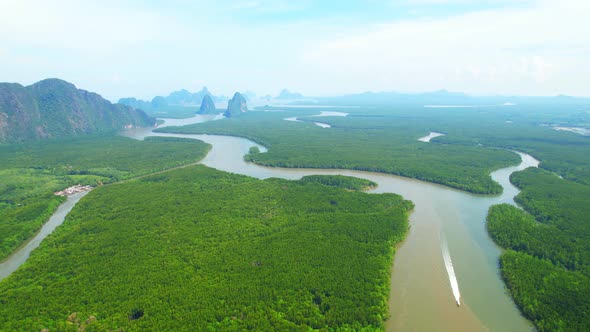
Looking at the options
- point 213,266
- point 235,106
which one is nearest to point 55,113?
point 235,106

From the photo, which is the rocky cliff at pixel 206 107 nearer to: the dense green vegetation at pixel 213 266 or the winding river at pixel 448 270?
the dense green vegetation at pixel 213 266

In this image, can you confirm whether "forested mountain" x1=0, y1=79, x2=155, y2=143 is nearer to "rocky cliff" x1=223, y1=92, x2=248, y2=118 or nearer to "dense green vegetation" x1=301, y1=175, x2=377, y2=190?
"rocky cliff" x1=223, y1=92, x2=248, y2=118

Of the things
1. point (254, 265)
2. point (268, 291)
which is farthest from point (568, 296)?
point (254, 265)

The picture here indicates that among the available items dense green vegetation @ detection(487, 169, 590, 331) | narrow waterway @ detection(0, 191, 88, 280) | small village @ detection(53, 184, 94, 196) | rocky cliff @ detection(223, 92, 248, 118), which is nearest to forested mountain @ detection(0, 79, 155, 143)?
rocky cliff @ detection(223, 92, 248, 118)

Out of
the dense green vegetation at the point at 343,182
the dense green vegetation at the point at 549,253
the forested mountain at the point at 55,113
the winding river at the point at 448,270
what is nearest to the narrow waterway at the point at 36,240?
the winding river at the point at 448,270

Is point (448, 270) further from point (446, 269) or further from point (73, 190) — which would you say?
point (73, 190)

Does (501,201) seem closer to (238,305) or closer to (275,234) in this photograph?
(275,234)
